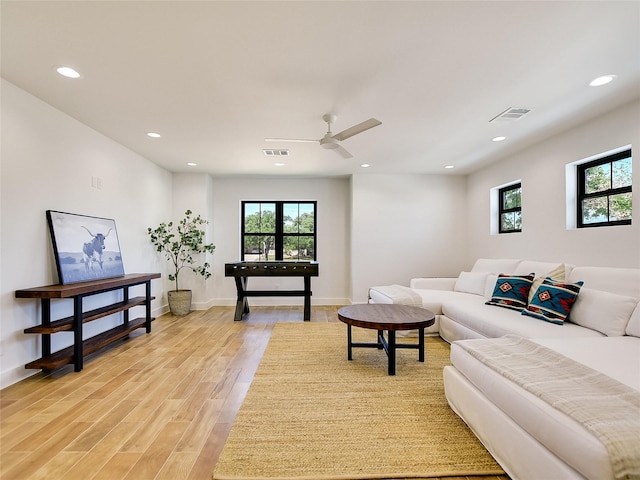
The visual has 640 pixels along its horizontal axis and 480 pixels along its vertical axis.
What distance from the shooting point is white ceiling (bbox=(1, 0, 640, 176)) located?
5.81ft

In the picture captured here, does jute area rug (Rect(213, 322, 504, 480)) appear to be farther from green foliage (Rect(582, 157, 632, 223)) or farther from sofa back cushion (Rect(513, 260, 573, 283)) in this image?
green foliage (Rect(582, 157, 632, 223))

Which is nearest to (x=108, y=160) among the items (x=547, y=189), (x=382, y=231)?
(x=382, y=231)

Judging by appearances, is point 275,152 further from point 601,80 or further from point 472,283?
point 601,80

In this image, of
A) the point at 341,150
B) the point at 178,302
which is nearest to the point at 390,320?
the point at 341,150

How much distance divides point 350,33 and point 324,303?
16.1 ft

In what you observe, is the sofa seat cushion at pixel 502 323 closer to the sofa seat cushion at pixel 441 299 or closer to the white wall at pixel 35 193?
the sofa seat cushion at pixel 441 299

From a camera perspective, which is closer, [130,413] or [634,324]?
Result: [130,413]

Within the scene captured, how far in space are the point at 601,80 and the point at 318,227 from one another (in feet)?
14.7

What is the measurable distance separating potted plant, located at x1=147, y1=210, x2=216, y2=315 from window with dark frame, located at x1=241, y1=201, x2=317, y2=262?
33.6 inches

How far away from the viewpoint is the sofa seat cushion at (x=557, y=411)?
111 centimetres

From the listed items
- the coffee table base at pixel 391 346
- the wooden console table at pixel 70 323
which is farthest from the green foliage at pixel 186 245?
the coffee table base at pixel 391 346

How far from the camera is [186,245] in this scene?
540cm

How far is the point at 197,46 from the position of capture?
2051 millimetres

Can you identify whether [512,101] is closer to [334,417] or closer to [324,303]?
[334,417]
